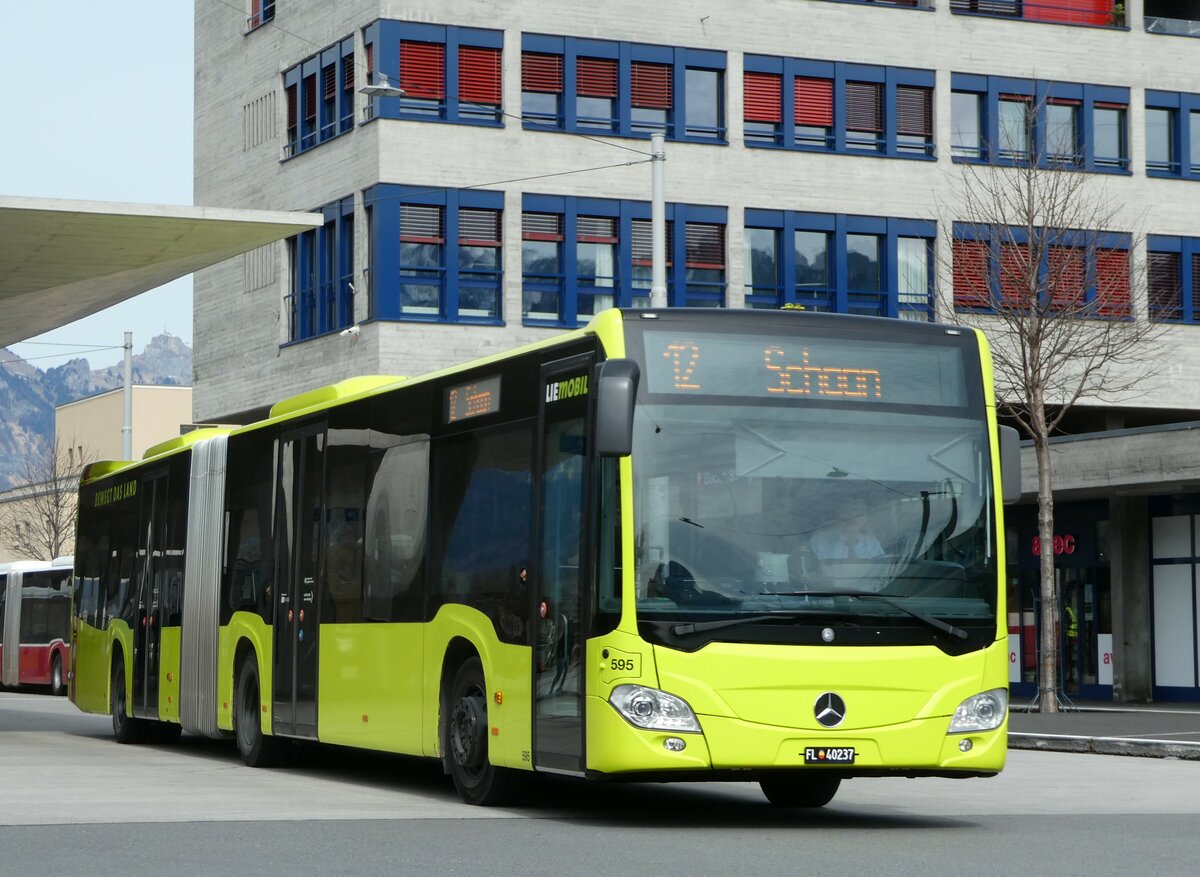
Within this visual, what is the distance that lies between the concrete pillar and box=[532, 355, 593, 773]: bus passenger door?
87.0ft

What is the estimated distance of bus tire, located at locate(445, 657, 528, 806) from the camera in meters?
14.5

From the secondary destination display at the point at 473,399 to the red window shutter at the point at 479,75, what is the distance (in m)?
28.0

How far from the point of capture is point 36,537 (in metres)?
87.7

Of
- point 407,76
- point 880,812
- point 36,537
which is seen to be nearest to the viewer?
point 880,812

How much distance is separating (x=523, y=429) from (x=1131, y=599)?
1045 inches

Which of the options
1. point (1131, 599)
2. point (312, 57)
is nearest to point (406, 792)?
point (1131, 599)

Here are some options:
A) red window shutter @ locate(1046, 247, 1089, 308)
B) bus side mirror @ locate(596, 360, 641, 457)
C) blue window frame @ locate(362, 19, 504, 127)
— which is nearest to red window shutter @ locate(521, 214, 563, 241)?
blue window frame @ locate(362, 19, 504, 127)

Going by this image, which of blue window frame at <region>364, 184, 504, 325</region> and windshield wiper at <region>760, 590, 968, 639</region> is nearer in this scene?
windshield wiper at <region>760, 590, 968, 639</region>

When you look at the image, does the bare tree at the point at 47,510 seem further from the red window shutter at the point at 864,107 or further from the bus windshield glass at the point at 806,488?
the bus windshield glass at the point at 806,488

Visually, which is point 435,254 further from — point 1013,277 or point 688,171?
point 1013,277

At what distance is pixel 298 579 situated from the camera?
1870 cm

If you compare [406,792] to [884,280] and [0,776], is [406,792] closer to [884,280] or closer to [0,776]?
[0,776]

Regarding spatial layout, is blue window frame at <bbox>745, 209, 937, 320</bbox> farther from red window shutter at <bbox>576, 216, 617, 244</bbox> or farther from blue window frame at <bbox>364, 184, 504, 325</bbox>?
blue window frame at <bbox>364, 184, 504, 325</bbox>

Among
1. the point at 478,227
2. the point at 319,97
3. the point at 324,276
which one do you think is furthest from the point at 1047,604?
the point at 319,97
